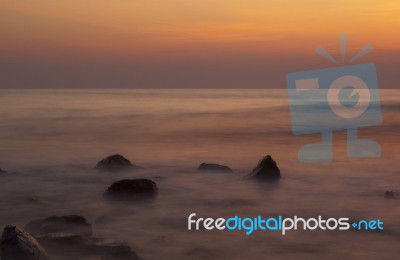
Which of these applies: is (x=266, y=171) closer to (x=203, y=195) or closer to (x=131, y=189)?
(x=203, y=195)

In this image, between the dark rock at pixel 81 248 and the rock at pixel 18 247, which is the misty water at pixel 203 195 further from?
the rock at pixel 18 247

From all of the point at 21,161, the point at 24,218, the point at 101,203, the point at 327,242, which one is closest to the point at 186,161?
the point at 21,161

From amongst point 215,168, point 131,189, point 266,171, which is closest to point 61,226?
point 131,189

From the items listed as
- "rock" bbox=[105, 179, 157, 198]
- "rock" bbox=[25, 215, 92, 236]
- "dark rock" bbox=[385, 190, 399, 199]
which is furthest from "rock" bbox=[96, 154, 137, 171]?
"dark rock" bbox=[385, 190, 399, 199]

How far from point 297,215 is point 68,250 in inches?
149

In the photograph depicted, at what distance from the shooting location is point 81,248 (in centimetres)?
526

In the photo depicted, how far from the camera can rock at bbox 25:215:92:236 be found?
5.95 m

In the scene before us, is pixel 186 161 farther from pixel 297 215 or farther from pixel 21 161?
pixel 297 215

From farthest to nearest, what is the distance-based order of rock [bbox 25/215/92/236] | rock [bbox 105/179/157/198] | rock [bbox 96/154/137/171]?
rock [bbox 96/154/137/171] → rock [bbox 105/179/157/198] → rock [bbox 25/215/92/236]

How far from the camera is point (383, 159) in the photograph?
13609 millimetres
